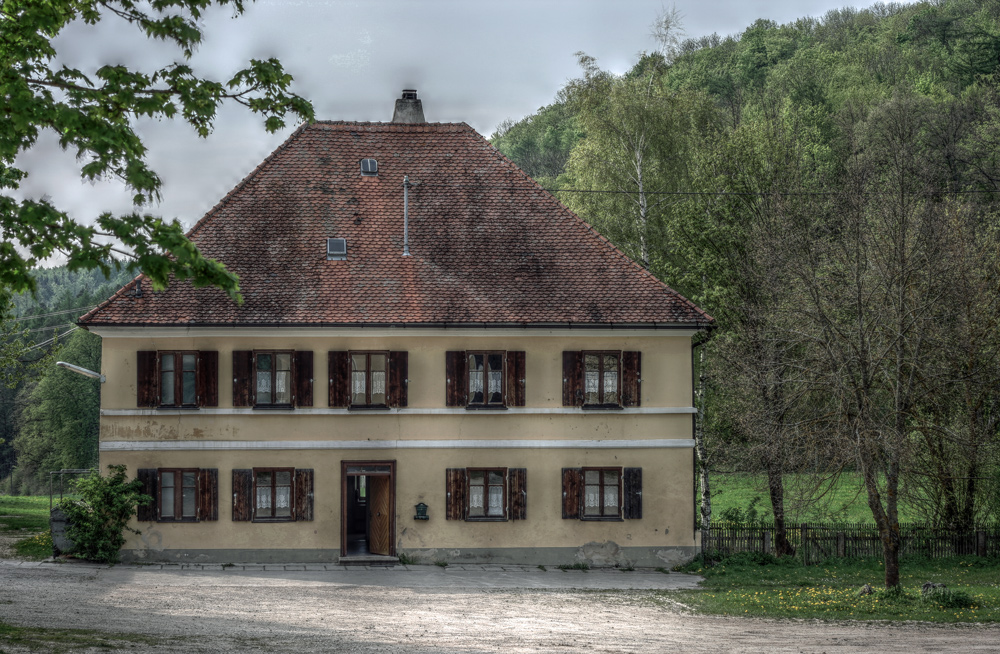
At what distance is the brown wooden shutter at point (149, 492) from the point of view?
22.9m

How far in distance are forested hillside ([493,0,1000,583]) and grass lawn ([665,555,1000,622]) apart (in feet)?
5.27

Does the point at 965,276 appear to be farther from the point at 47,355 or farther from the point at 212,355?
the point at 47,355

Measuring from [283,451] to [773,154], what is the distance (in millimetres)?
17053

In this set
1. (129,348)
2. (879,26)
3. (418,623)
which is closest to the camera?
(418,623)

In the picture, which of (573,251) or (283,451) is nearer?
(283,451)

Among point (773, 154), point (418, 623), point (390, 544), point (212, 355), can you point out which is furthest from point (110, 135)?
point (773, 154)

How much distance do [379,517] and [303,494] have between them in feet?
6.30

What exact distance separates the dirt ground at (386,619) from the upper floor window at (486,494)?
2.30m

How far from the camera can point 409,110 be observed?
28.4m

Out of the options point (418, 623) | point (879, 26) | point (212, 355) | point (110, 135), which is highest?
point (879, 26)

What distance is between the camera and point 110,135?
10391mm

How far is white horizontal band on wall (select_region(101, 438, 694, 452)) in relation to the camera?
23094 millimetres

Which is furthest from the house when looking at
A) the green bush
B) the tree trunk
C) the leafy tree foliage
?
the leafy tree foliage

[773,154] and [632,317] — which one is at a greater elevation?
[773,154]
